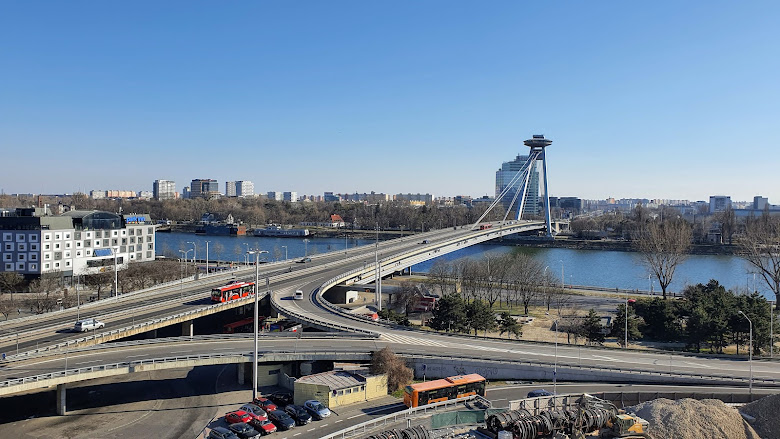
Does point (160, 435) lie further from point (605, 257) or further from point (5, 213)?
point (605, 257)

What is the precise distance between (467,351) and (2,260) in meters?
28.4

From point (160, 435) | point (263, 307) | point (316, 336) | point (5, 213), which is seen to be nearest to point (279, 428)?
point (160, 435)

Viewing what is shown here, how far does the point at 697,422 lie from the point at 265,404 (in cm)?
910

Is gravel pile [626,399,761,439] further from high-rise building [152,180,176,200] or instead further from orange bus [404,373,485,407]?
high-rise building [152,180,176,200]

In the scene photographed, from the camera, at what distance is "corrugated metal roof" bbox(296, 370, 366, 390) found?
13555mm

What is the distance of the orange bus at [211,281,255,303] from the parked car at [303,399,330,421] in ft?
31.8

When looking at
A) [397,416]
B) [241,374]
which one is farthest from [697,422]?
[241,374]

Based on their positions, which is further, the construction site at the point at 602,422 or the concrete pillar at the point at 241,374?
the concrete pillar at the point at 241,374

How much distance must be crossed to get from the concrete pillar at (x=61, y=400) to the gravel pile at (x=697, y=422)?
Answer: 13178 millimetres

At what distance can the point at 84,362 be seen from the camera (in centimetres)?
1370

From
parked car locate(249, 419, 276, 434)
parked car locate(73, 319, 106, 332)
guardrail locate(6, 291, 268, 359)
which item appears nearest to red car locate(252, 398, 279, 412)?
parked car locate(249, 419, 276, 434)

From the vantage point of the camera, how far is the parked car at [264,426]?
11.6 m

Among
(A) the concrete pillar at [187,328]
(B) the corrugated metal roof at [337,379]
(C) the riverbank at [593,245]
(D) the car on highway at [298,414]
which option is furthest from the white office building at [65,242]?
(C) the riverbank at [593,245]

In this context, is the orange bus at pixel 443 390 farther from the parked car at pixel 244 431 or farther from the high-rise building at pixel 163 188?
the high-rise building at pixel 163 188
